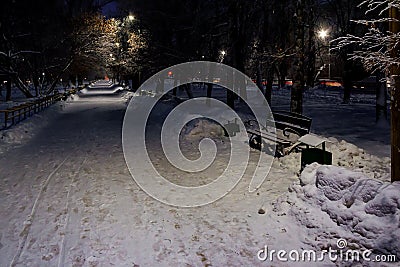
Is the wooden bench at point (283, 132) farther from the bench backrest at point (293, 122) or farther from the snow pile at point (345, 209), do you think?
the snow pile at point (345, 209)

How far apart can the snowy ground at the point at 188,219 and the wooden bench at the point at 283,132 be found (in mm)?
832

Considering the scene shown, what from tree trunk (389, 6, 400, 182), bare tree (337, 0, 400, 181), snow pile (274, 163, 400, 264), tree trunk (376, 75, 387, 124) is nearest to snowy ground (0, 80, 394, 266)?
snow pile (274, 163, 400, 264)

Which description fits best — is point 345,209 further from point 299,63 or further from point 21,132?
point 21,132

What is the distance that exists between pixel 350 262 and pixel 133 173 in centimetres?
521

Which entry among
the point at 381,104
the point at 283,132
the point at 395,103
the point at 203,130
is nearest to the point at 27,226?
the point at 395,103

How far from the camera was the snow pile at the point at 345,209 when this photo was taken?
417 centimetres

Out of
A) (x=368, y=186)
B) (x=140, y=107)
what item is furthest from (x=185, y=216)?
(x=140, y=107)

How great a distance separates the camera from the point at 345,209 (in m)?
4.73

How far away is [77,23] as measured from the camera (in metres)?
27.5

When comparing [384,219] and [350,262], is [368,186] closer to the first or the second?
[384,219]

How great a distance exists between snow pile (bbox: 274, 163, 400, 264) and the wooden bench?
2.84 m

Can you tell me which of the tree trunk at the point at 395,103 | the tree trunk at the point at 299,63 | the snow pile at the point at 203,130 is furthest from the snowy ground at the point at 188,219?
the snow pile at the point at 203,130

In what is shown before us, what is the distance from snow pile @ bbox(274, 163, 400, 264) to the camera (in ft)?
13.7

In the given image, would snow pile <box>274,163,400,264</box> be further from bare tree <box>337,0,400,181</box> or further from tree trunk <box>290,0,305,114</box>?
tree trunk <box>290,0,305,114</box>
